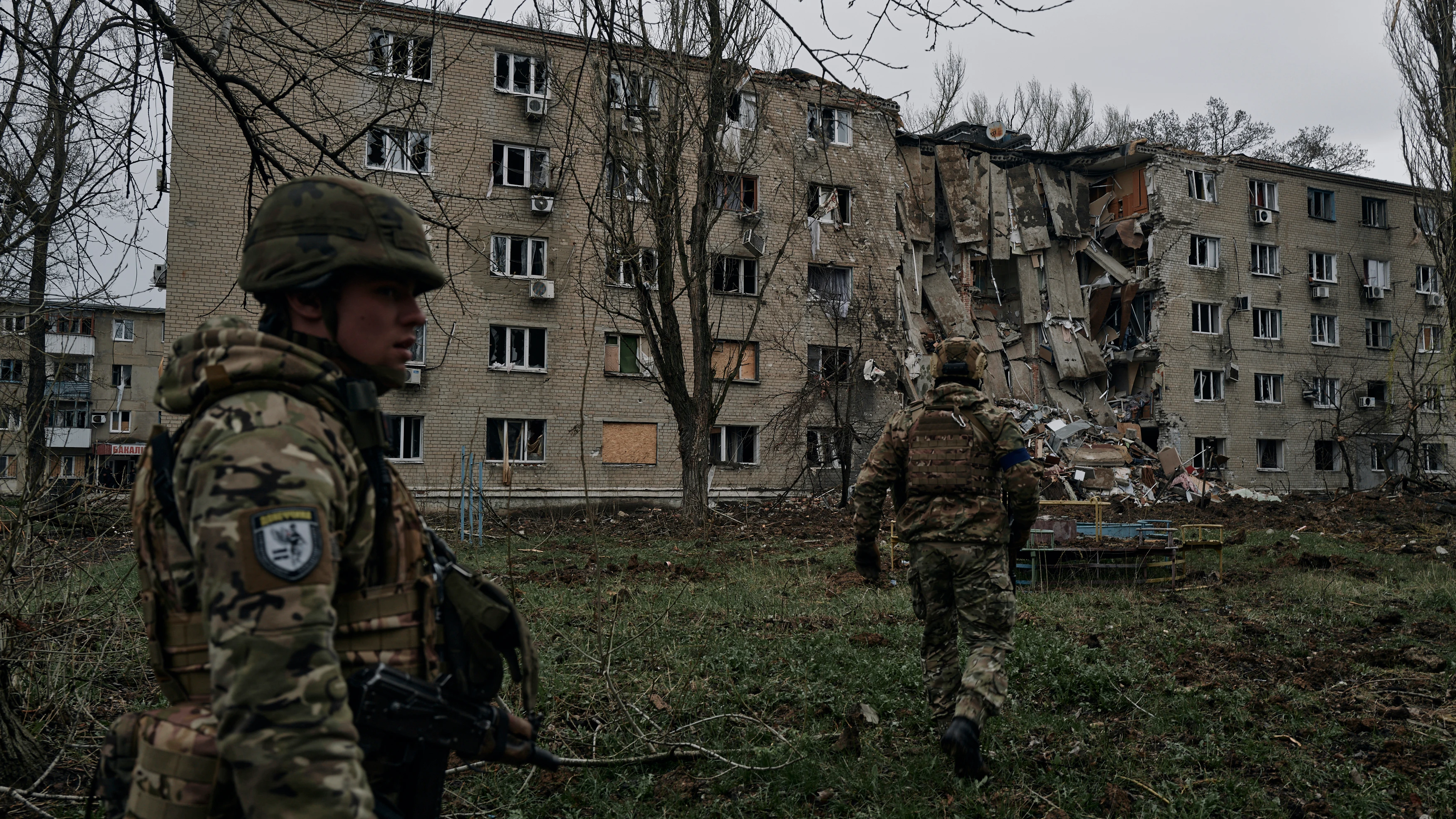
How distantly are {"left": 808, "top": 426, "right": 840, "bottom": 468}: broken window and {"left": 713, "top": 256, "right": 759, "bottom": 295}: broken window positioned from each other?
14.6 ft

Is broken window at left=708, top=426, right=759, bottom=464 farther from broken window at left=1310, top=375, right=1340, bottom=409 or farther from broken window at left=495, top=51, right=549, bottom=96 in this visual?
broken window at left=1310, top=375, right=1340, bottom=409

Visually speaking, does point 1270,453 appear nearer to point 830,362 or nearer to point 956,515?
point 830,362

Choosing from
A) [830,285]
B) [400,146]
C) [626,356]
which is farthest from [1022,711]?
[830,285]

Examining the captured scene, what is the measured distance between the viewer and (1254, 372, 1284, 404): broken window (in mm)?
33031

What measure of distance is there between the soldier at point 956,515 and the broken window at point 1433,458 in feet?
112

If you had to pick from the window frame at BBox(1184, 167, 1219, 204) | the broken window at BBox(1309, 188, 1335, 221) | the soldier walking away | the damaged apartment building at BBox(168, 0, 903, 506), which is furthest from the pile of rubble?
the soldier walking away

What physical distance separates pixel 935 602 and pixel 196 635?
4168 mm

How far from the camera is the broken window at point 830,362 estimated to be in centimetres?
2691

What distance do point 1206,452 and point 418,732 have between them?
33.7 m

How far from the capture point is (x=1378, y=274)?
35.3 metres

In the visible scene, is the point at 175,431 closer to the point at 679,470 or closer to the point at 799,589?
the point at 799,589

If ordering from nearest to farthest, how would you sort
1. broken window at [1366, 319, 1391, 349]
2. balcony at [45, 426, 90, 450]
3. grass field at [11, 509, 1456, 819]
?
grass field at [11, 509, 1456, 819]
balcony at [45, 426, 90, 450]
broken window at [1366, 319, 1391, 349]

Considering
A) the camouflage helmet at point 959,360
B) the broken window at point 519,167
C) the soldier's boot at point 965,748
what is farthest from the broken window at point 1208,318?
the soldier's boot at point 965,748

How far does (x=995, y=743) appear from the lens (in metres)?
5.11
